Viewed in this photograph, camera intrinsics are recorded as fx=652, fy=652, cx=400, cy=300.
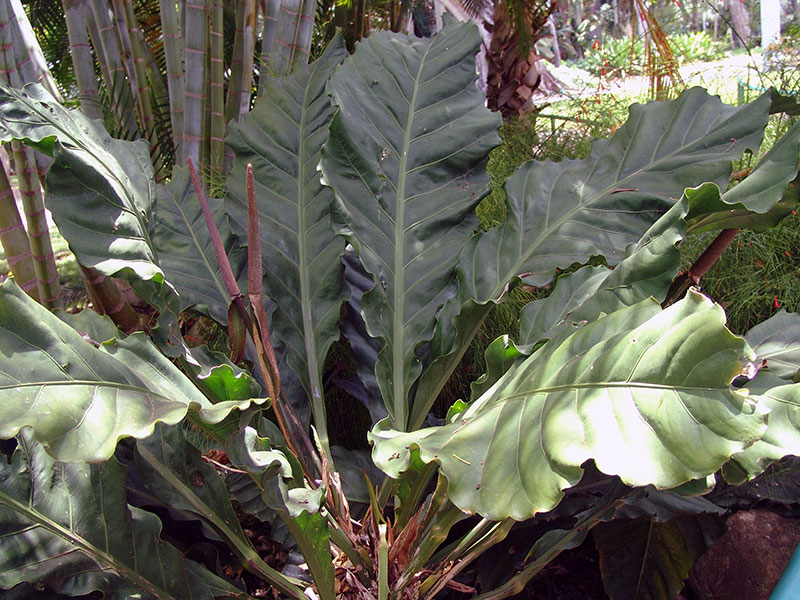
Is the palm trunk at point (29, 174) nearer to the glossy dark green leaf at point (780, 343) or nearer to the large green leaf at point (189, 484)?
the large green leaf at point (189, 484)

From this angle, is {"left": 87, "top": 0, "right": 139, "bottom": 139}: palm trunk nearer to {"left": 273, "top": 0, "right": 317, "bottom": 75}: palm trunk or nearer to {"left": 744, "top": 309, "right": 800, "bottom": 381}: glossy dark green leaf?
{"left": 273, "top": 0, "right": 317, "bottom": 75}: palm trunk

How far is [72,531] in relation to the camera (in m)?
0.93

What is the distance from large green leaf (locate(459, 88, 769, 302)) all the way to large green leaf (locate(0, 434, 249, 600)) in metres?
0.71

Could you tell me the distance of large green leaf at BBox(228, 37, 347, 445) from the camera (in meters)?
1.32

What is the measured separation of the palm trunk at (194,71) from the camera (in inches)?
67.3

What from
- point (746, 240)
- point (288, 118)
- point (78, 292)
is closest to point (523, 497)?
point (288, 118)

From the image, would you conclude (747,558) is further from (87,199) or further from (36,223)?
(36,223)

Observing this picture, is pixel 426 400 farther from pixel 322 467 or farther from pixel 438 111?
pixel 438 111

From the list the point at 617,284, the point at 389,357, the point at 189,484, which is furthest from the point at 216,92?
the point at 617,284

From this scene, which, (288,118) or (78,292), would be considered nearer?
(288,118)

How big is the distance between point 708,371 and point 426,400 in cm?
69

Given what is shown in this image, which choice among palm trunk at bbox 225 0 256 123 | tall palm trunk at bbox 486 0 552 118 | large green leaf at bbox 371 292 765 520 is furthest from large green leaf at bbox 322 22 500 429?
tall palm trunk at bbox 486 0 552 118

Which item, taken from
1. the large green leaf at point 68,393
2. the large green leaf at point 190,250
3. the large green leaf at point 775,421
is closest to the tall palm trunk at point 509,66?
the large green leaf at point 190,250

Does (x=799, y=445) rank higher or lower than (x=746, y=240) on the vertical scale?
higher
